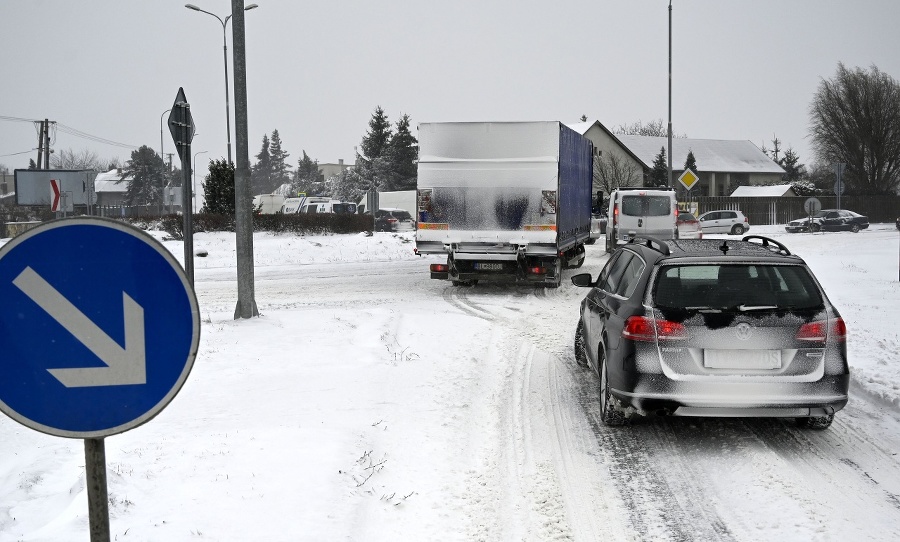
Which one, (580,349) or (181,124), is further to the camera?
(181,124)

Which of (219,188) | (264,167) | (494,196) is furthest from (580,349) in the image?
(264,167)

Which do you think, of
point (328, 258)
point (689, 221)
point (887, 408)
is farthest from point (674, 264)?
point (689, 221)

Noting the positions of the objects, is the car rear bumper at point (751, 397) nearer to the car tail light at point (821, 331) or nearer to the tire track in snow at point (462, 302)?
the car tail light at point (821, 331)

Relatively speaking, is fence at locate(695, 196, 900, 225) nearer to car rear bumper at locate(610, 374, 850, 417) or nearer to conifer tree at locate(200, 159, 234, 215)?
conifer tree at locate(200, 159, 234, 215)

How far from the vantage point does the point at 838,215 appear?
5147 centimetres

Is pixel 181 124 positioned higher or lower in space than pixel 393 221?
higher

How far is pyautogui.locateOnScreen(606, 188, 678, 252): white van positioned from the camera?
25750 mm

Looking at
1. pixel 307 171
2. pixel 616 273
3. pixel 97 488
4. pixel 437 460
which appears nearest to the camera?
pixel 97 488

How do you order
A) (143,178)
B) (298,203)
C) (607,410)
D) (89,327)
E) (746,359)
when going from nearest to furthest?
(89,327), (746,359), (607,410), (298,203), (143,178)

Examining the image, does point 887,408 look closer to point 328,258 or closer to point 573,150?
point 573,150

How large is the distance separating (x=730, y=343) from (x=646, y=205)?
20.1 m

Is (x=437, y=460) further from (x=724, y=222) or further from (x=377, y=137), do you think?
(x=377, y=137)

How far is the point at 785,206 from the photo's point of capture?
63.9 metres

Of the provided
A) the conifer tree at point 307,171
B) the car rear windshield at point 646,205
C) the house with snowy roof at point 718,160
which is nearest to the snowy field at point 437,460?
the car rear windshield at point 646,205
